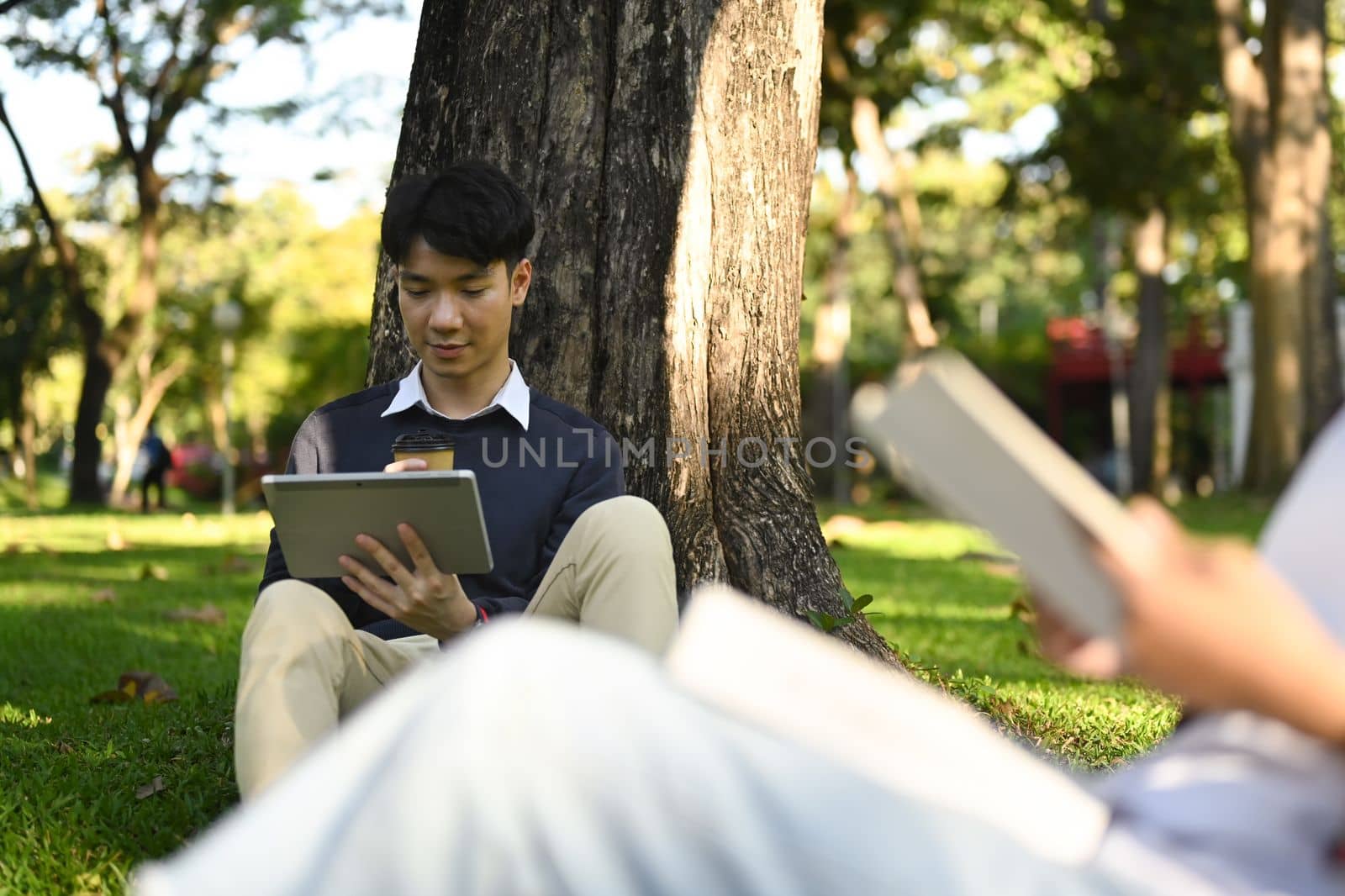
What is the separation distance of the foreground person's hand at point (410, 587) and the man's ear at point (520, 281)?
858 millimetres

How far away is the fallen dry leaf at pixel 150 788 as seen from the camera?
329 cm

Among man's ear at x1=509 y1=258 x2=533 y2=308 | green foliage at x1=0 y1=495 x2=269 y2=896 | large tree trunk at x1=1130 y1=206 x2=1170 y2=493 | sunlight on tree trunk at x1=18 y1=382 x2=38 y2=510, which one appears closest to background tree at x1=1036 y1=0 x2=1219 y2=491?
large tree trunk at x1=1130 y1=206 x2=1170 y2=493

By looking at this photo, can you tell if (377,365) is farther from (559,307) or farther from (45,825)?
(45,825)

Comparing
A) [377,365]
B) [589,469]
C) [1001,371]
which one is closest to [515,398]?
[589,469]

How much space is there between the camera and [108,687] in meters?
5.25

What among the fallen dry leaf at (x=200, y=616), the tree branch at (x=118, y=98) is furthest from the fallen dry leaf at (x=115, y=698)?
the tree branch at (x=118, y=98)

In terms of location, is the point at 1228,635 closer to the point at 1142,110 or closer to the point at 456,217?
the point at 456,217

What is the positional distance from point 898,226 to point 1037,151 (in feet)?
7.06

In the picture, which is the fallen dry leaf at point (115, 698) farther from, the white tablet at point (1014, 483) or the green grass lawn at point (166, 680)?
the white tablet at point (1014, 483)

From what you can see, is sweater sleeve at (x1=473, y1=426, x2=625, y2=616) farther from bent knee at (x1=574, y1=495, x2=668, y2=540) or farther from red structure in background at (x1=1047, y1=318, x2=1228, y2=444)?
red structure in background at (x1=1047, y1=318, x2=1228, y2=444)

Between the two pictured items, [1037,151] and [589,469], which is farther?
[1037,151]

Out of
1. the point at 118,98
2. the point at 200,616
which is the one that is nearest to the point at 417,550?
the point at 200,616

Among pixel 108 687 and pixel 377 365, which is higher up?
pixel 377 365

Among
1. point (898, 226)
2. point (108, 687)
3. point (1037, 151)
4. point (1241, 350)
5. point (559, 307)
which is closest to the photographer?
point (559, 307)
